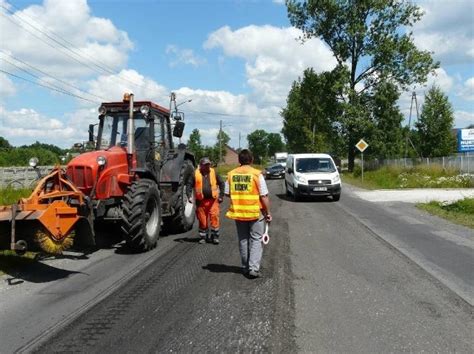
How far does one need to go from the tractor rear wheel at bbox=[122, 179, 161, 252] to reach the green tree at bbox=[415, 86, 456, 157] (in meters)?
40.0

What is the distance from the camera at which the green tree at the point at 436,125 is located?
44688 mm

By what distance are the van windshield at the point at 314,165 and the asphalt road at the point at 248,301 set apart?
433 inches

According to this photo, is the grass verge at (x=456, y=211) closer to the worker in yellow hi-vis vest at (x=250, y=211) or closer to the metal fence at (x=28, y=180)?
the worker in yellow hi-vis vest at (x=250, y=211)

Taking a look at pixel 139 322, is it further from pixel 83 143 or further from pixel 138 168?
pixel 83 143

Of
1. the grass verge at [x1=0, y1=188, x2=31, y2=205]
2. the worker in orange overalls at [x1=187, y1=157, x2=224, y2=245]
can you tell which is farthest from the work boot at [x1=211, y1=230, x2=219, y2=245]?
the grass verge at [x1=0, y1=188, x2=31, y2=205]

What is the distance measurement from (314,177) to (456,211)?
6.03m

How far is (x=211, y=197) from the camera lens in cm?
1037

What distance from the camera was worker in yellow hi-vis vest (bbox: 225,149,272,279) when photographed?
7.20m

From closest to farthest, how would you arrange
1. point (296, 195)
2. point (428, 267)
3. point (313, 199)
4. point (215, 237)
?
point (428, 267), point (215, 237), point (296, 195), point (313, 199)

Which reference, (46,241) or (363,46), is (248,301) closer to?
(46,241)

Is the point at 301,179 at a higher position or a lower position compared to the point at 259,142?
lower

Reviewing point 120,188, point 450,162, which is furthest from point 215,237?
point 450,162

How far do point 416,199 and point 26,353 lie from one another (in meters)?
18.4

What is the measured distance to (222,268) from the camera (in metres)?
7.88
